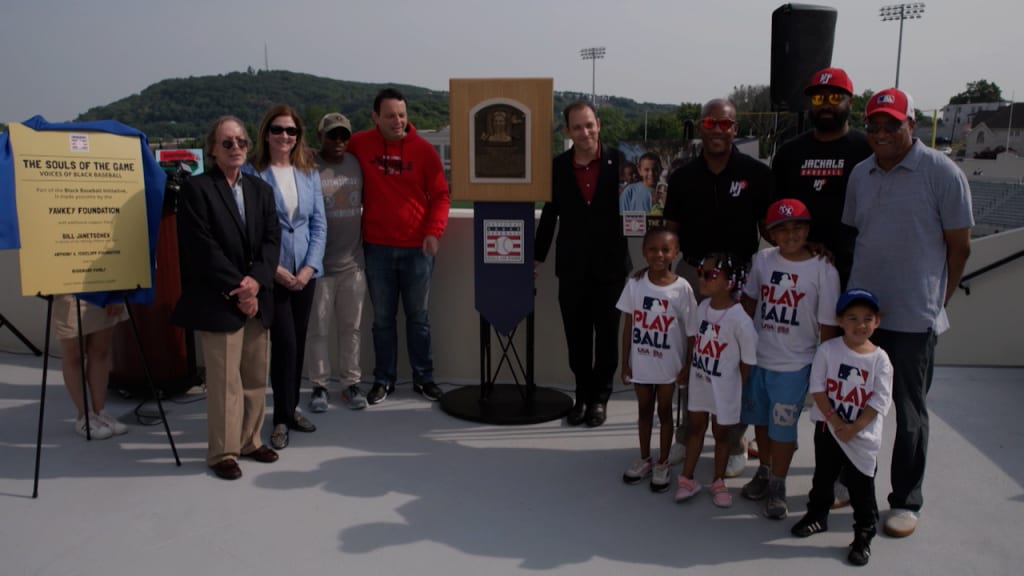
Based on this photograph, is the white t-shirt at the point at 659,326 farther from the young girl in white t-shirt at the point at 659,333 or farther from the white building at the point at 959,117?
the white building at the point at 959,117

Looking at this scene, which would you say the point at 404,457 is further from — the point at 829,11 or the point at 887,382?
the point at 829,11

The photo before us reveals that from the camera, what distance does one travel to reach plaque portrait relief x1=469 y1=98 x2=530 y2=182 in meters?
3.58

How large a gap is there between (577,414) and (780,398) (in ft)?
4.33

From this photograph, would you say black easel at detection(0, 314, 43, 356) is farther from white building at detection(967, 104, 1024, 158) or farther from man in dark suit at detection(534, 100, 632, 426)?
white building at detection(967, 104, 1024, 158)

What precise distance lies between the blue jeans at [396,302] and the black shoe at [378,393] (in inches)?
1.2

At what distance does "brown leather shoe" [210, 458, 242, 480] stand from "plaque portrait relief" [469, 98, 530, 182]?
178 cm

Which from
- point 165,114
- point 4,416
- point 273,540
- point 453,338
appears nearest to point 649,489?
point 273,540

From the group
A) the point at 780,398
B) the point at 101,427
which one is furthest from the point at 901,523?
the point at 101,427

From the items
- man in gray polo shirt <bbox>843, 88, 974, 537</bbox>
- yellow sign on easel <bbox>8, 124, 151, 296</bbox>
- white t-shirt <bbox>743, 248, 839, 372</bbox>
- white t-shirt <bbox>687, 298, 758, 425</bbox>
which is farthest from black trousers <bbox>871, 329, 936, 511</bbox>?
yellow sign on easel <bbox>8, 124, 151, 296</bbox>

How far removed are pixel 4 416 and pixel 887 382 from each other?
441 cm

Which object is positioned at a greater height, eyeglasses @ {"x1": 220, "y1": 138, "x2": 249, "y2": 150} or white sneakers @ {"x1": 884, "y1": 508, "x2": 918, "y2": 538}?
eyeglasses @ {"x1": 220, "y1": 138, "x2": 249, "y2": 150}

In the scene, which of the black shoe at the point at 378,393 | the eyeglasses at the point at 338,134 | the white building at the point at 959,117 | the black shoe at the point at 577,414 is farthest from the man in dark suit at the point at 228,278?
the white building at the point at 959,117

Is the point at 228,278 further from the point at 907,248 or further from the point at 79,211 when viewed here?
the point at 907,248

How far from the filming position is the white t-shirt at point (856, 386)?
7.85 feet
